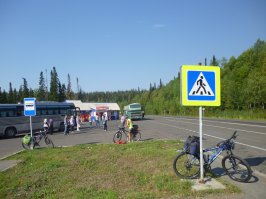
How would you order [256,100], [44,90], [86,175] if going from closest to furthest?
[86,175] < [256,100] < [44,90]

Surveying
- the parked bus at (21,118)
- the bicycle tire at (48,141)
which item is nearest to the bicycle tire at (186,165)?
the bicycle tire at (48,141)

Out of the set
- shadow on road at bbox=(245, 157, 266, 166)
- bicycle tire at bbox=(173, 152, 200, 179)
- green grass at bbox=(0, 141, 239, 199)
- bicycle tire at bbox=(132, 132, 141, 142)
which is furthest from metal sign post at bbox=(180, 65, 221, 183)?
bicycle tire at bbox=(132, 132, 141, 142)

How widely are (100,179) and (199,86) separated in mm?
3660

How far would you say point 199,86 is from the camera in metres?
7.68

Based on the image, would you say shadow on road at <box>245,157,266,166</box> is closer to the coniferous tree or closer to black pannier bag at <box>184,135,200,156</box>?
black pannier bag at <box>184,135,200,156</box>

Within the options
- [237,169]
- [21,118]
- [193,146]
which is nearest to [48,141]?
[193,146]

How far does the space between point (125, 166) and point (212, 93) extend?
3974mm

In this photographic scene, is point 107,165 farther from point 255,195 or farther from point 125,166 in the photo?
point 255,195

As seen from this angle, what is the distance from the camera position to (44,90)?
115000 millimetres

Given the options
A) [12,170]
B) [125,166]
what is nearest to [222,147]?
[125,166]

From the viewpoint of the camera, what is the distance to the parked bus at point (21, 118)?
27594 mm

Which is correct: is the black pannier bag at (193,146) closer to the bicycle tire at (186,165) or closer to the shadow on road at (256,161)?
the bicycle tire at (186,165)

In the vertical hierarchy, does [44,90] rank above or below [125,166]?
above

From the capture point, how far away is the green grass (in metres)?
6.99
